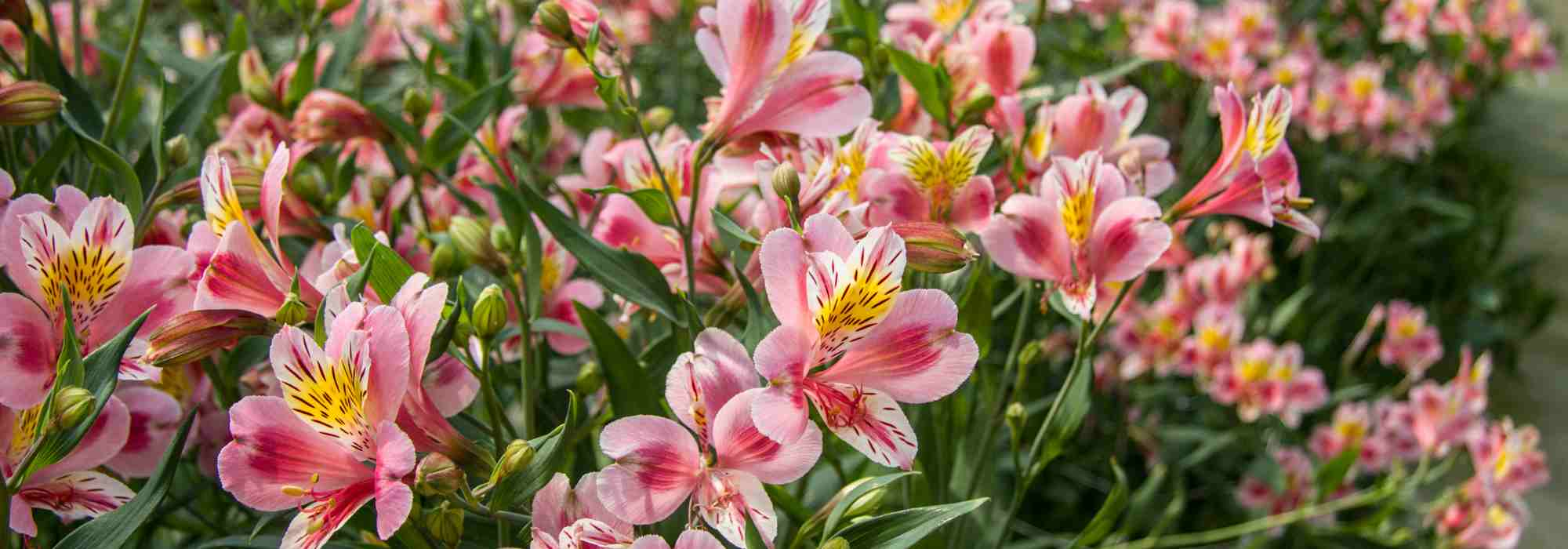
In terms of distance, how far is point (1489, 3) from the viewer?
3268 millimetres

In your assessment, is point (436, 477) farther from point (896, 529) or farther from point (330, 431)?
point (896, 529)

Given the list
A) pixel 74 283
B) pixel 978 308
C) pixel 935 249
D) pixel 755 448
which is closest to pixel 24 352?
pixel 74 283

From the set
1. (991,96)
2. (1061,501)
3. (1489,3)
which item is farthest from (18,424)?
(1489,3)

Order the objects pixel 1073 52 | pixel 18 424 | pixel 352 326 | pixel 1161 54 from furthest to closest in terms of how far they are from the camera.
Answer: pixel 1161 54
pixel 1073 52
pixel 18 424
pixel 352 326

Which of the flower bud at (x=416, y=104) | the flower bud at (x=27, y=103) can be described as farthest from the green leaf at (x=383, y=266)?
the flower bud at (x=416, y=104)

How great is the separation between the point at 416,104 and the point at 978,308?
49cm

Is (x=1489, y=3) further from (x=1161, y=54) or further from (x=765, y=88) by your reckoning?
(x=765, y=88)

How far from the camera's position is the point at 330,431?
542 millimetres

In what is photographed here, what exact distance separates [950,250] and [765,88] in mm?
162

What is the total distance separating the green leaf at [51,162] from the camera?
0.78 metres

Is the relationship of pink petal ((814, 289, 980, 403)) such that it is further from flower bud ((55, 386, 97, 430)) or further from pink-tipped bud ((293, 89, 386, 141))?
pink-tipped bud ((293, 89, 386, 141))

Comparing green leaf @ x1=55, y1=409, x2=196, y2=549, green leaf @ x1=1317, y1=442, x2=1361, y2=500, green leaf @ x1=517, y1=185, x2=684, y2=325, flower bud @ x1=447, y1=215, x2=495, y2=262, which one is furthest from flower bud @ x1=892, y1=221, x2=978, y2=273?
green leaf @ x1=1317, y1=442, x2=1361, y2=500

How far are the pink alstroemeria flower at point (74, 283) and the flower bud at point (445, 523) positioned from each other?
176 mm

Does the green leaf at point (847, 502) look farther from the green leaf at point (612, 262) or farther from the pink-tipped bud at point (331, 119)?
the pink-tipped bud at point (331, 119)
